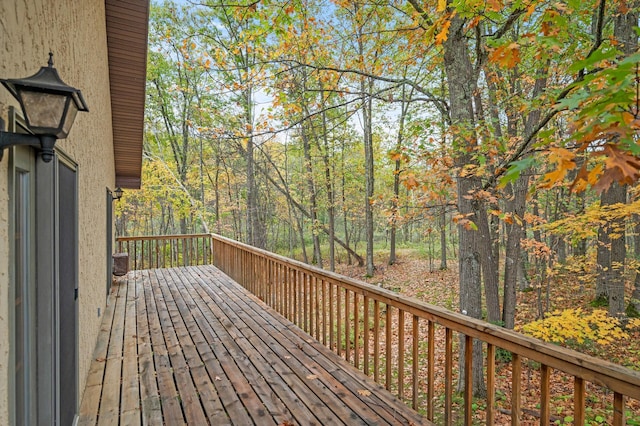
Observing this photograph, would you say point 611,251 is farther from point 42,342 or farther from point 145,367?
point 42,342

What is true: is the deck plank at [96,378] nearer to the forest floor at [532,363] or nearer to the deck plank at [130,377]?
the deck plank at [130,377]

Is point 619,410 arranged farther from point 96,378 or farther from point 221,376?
point 96,378

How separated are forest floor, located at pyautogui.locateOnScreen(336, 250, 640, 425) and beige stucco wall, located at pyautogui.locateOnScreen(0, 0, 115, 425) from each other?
18.1 feet

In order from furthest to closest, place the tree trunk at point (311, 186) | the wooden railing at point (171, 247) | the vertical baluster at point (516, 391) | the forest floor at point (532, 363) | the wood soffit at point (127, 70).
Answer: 1. the tree trunk at point (311, 186)
2. the wooden railing at point (171, 247)
3. the forest floor at point (532, 363)
4. the wood soffit at point (127, 70)
5. the vertical baluster at point (516, 391)

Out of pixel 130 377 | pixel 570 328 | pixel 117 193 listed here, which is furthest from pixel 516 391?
pixel 117 193

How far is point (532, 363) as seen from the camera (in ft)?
20.7

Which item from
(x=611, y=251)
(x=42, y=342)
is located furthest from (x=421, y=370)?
(x=42, y=342)

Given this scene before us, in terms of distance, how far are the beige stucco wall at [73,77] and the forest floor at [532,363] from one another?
18.1ft

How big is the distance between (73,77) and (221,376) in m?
2.72

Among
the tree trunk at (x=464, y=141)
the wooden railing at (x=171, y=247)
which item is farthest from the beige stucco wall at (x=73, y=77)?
the wooden railing at (x=171, y=247)

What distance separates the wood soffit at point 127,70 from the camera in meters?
4.52

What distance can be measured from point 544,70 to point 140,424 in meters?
6.75

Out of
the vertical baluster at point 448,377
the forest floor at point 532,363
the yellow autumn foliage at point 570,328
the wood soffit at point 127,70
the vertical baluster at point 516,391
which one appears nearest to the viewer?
the vertical baluster at point 516,391

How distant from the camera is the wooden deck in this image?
2.44 m
